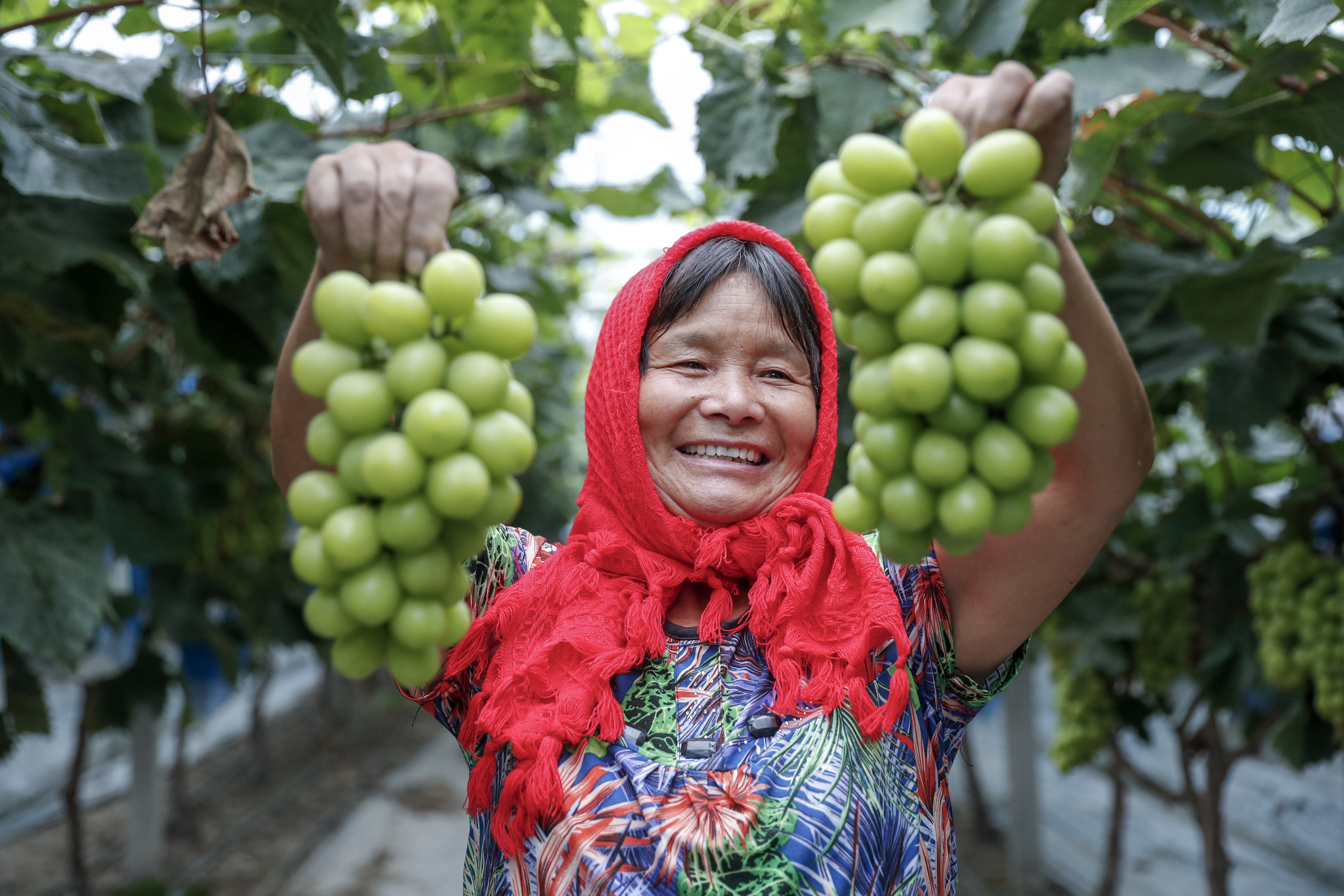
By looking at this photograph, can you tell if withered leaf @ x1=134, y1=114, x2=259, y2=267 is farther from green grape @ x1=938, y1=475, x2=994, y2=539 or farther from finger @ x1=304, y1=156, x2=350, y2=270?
green grape @ x1=938, y1=475, x2=994, y2=539

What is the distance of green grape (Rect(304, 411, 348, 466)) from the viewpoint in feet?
2.56

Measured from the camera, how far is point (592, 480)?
134 cm

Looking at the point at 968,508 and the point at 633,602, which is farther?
the point at 633,602

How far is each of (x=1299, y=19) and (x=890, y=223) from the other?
92cm

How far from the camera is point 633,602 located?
4.04 feet

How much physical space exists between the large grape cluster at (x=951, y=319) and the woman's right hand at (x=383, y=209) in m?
0.30

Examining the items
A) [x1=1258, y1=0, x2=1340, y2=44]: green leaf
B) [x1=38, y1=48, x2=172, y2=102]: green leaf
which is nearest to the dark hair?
[x1=1258, y1=0, x2=1340, y2=44]: green leaf

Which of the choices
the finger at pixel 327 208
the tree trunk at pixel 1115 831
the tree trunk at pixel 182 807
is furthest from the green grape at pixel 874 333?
the tree trunk at pixel 182 807

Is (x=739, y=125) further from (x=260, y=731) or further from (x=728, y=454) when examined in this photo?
(x=260, y=731)

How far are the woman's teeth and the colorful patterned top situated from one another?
21 centimetres

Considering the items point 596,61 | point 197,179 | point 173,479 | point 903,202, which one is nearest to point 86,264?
point 173,479

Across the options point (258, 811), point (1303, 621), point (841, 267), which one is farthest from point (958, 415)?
point (258, 811)

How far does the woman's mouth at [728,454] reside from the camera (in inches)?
50.0

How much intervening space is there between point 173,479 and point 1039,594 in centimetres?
227
